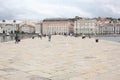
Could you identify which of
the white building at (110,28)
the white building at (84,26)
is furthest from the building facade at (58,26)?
the white building at (110,28)

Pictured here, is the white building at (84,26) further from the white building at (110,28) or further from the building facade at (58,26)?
the white building at (110,28)

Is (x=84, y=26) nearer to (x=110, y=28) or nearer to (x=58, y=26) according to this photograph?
(x=58, y=26)

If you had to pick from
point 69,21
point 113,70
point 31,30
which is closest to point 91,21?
point 69,21

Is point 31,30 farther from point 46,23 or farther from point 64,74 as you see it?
point 64,74

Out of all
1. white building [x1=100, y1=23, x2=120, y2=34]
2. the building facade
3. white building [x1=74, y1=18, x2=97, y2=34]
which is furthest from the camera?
white building [x1=100, y1=23, x2=120, y2=34]

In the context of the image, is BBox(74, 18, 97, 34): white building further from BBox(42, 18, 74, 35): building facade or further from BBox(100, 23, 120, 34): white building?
BBox(100, 23, 120, 34): white building

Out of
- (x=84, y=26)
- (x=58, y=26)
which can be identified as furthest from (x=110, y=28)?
(x=58, y=26)

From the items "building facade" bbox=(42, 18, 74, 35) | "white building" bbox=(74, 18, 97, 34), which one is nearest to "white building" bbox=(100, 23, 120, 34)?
"white building" bbox=(74, 18, 97, 34)

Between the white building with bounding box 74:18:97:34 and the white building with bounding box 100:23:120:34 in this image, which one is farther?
the white building with bounding box 100:23:120:34

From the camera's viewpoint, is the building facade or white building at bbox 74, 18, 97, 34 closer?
white building at bbox 74, 18, 97, 34

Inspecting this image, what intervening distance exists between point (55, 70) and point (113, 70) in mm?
1815

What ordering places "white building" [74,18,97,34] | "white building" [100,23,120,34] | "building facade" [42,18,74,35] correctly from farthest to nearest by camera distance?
"white building" [100,23,120,34], "building facade" [42,18,74,35], "white building" [74,18,97,34]

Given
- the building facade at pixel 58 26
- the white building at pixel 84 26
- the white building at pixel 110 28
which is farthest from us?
the white building at pixel 110 28

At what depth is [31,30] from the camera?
178 metres
